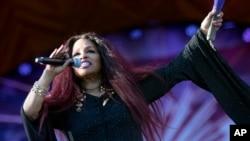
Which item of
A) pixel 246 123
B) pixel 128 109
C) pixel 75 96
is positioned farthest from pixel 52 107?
pixel 246 123

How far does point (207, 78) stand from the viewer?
2643 mm

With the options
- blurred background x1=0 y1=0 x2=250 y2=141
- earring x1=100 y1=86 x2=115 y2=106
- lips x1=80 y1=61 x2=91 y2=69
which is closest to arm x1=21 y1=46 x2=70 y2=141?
lips x1=80 y1=61 x2=91 y2=69

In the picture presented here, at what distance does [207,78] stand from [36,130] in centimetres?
64

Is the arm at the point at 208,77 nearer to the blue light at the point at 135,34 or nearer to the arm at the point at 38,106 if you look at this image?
the arm at the point at 38,106

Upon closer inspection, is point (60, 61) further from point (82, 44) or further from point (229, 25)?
point (229, 25)

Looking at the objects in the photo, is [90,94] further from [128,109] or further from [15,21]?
[15,21]

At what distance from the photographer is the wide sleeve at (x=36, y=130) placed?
8.25 ft

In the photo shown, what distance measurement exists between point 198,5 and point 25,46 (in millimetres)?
985

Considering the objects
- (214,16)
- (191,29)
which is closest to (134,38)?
(191,29)

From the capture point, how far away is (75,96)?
2.62 m

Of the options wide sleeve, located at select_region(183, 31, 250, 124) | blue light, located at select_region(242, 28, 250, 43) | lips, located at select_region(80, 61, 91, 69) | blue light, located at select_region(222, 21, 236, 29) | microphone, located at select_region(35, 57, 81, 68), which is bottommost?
wide sleeve, located at select_region(183, 31, 250, 124)

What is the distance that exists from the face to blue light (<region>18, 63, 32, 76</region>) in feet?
4.58

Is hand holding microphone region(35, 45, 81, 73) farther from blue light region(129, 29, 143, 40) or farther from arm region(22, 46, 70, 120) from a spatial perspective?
blue light region(129, 29, 143, 40)

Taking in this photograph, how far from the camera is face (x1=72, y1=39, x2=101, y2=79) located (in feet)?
8.54
